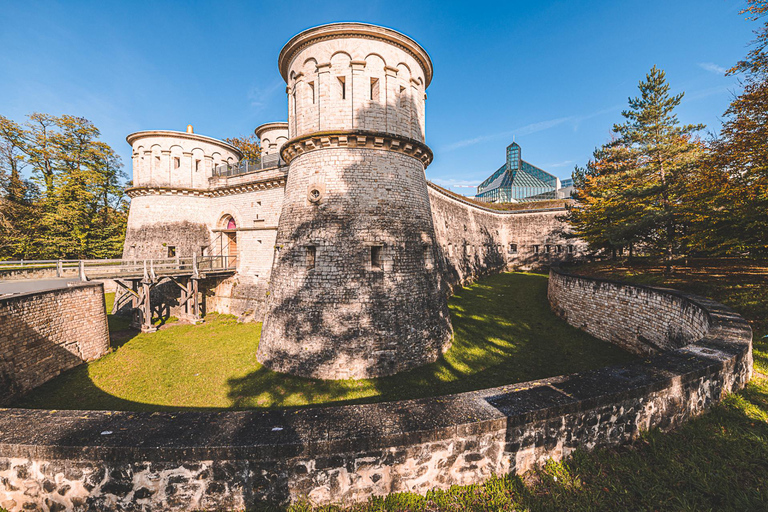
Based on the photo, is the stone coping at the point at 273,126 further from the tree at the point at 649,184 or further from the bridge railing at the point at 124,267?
the tree at the point at 649,184

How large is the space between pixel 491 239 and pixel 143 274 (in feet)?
87.1

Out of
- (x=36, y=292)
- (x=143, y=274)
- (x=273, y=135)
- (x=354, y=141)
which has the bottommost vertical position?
(x=36, y=292)

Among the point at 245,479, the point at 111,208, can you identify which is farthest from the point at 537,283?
the point at 111,208

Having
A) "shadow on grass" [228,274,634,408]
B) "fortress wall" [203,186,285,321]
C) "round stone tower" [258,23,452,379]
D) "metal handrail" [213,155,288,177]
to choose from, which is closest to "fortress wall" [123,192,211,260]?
"fortress wall" [203,186,285,321]

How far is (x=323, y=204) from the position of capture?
325 inches

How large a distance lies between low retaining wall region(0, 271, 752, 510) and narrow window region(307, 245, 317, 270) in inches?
216

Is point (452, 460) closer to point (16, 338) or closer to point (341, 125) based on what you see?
point (341, 125)

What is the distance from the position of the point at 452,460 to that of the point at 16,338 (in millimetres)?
11848

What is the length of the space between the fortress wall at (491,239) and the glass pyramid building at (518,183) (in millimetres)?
11633

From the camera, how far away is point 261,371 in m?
8.26

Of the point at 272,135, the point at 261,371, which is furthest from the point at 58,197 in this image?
the point at 261,371

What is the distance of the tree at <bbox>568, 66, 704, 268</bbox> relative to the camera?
A: 41.1 feet

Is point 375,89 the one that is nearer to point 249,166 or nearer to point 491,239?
point 249,166

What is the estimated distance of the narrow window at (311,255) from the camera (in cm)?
821
